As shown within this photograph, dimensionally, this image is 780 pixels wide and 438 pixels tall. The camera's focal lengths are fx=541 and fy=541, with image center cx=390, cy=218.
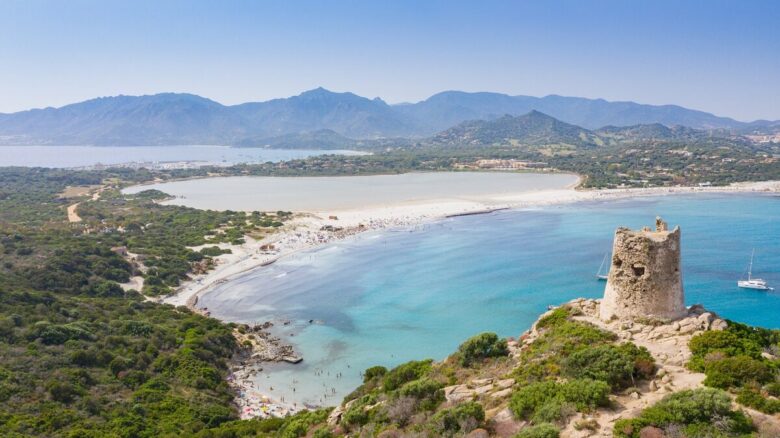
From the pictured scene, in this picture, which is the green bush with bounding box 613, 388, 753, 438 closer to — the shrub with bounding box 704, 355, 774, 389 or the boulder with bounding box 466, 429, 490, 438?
the shrub with bounding box 704, 355, 774, 389

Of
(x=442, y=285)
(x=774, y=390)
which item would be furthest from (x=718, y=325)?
(x=442, y=285)

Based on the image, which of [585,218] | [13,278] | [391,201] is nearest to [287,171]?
[391,201]

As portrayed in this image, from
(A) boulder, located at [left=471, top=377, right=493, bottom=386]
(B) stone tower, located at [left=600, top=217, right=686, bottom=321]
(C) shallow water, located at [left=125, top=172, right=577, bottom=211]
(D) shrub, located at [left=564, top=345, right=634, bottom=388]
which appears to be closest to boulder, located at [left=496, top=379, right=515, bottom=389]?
(A) boulder, located at [left=471, top=377, right=493, bottom=386]

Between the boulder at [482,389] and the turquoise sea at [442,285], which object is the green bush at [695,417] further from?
the turquoise sea at [442,285]

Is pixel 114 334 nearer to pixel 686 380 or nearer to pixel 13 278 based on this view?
pixel 13 278

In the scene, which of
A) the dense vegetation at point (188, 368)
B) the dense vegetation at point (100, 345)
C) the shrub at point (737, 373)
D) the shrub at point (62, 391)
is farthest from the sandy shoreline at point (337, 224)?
the shrub at point (737, 373)
